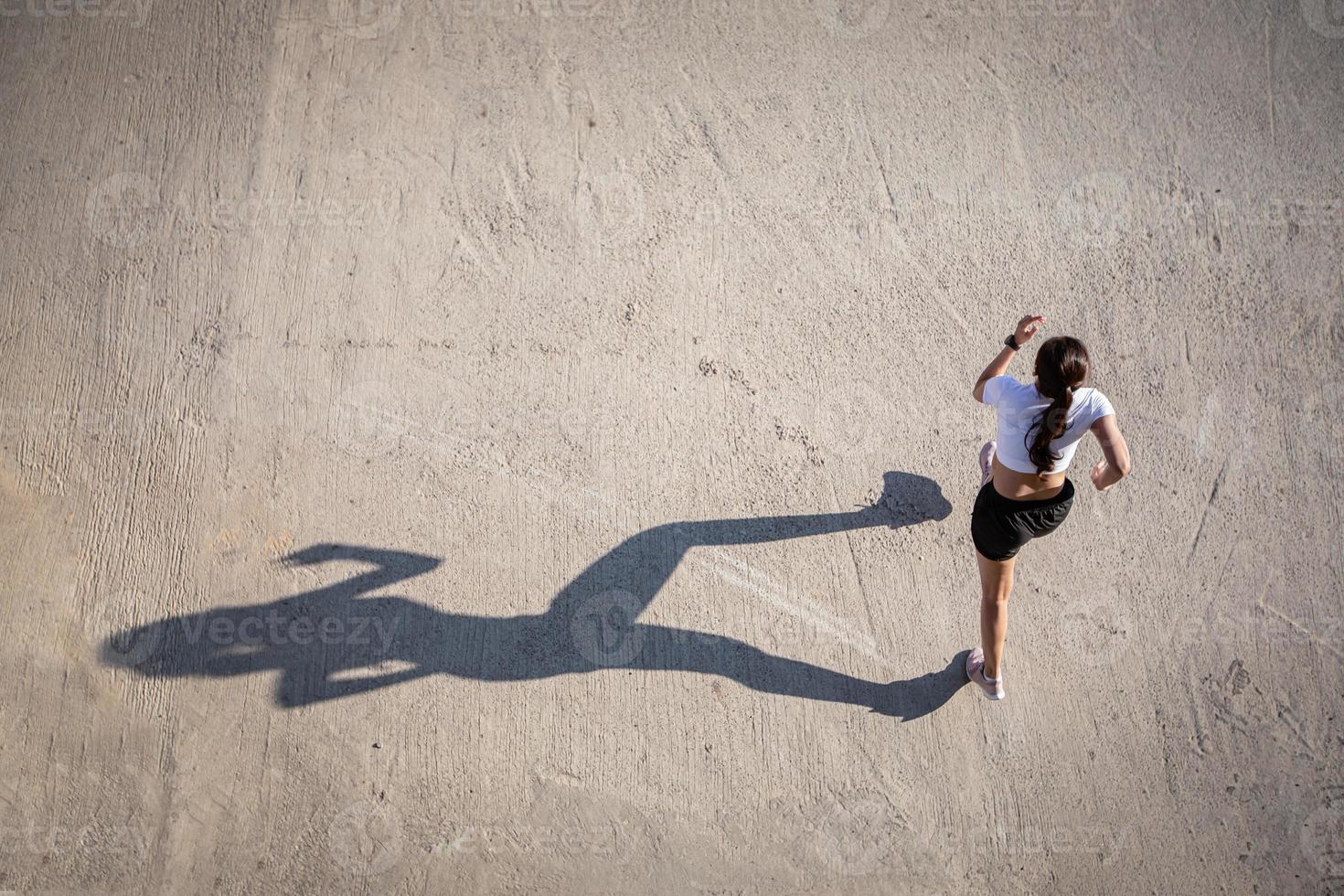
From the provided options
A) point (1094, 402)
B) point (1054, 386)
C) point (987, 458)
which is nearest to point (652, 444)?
point (987, 458)

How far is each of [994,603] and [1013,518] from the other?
0.50 m

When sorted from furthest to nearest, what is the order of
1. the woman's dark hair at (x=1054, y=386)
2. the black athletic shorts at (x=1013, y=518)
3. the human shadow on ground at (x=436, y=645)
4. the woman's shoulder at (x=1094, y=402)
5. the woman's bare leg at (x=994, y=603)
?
the human shadow on ground at (x=436, y=645) < the woman's bare leg at (x=994, y=603) < the black athletic shorts at (x=1013, y=518) < the woman's shoulder at (x=1094, y=402) < the woman's dark hair at (x=1054, y=386)

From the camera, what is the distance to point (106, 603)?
431 centimetres

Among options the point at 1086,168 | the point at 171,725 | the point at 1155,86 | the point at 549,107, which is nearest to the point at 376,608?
the point at 171,725

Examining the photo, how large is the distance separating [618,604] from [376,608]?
1.25 meters

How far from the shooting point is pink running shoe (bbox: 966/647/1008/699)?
4188 mm

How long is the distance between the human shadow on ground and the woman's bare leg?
0.32 meters

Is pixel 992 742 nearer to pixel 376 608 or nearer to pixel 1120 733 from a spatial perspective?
pixel 1120 733

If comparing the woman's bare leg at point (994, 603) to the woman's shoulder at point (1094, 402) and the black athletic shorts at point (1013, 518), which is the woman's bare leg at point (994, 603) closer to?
the black athletic shorts at point (1013, 518)

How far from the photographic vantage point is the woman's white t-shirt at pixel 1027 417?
3.36 meters

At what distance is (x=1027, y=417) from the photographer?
3.41 m

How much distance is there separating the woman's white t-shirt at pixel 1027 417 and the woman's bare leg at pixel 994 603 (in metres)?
0.55

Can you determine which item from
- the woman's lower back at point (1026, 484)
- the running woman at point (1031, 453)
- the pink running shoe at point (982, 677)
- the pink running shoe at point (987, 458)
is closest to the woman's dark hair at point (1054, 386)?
the running woman at point (1031, 453)

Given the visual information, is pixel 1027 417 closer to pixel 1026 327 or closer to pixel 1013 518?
pixel 1026 327
